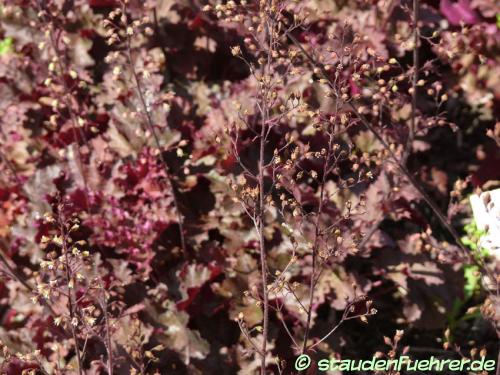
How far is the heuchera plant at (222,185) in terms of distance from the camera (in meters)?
2.84

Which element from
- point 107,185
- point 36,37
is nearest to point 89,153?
point 107,185

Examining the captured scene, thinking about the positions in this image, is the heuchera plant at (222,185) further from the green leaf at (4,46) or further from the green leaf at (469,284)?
the green leaf at (4,46)

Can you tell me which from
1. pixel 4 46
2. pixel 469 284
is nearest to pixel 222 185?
pixel 469 284

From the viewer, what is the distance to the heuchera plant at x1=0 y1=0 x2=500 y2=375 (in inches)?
112

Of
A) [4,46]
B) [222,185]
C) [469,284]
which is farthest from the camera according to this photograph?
[4,46]

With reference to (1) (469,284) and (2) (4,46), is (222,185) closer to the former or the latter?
(1) (469,284)

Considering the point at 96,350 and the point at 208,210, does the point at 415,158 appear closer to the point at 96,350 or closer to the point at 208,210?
the point at 208,210

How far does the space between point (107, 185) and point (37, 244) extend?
0.41 metres

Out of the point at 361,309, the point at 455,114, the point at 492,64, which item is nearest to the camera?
the point at 361,309

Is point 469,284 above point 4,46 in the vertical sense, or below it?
below

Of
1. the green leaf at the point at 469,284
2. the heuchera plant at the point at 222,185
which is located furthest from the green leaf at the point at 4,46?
the green leaf at the point at 469,284

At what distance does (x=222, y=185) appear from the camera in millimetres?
3236

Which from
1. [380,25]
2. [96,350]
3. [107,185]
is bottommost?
[96,350]

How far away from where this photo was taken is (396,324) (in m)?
3.45
